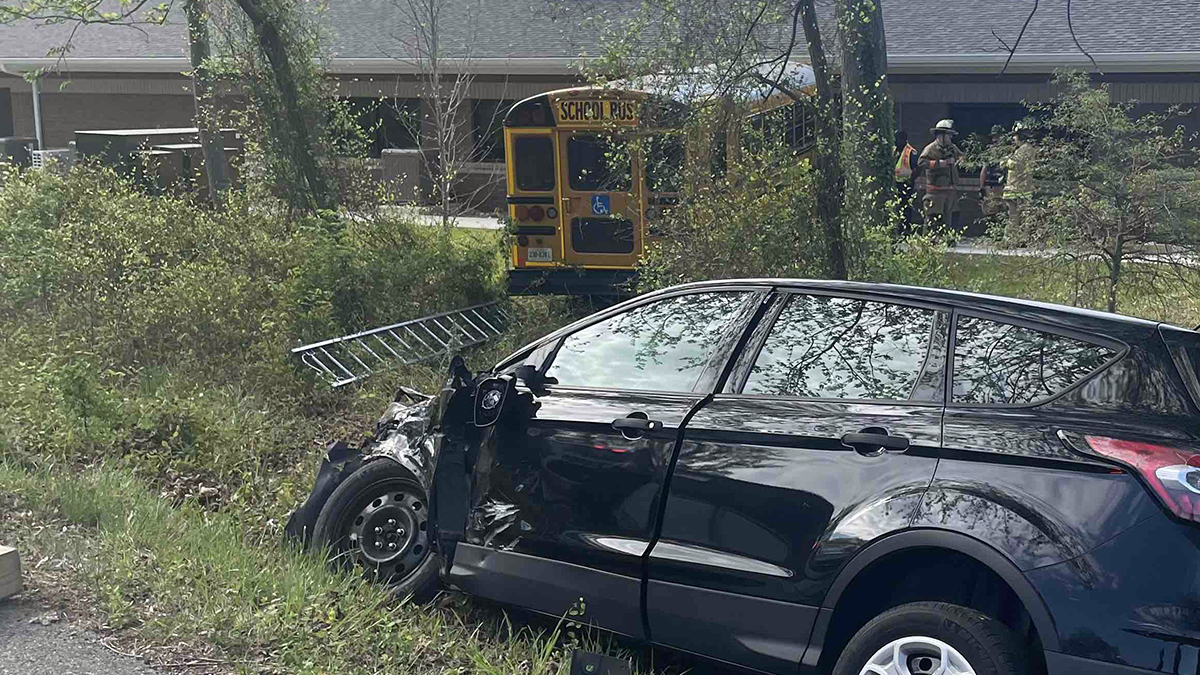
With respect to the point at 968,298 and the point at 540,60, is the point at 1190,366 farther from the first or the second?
the point at 540,60

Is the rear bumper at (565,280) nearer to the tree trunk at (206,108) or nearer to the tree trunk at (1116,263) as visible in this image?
the tree trunk at (206,108)

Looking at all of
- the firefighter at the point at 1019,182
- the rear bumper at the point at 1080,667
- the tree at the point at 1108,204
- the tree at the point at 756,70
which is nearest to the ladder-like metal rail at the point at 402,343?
the tree at the point at 756,70

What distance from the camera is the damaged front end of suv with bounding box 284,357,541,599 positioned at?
16.0 feet

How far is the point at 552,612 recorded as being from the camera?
457 cm

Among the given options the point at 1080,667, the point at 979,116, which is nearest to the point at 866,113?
the point at 1080,667

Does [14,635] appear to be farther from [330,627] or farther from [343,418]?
[343,418]

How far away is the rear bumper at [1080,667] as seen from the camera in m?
3.21

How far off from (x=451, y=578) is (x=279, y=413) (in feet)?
12.7

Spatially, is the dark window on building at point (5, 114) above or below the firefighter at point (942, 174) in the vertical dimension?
above

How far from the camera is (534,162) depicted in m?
12.0

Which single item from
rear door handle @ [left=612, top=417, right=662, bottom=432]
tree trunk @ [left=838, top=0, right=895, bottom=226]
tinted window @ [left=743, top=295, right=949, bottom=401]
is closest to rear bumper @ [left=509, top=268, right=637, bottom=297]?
tree trunk @ [left=838, top=0, right=895, bottom=226]

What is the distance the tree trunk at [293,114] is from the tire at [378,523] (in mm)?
7197

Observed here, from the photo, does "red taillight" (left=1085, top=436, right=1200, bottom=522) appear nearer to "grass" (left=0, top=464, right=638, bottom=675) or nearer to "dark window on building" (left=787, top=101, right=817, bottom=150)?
"grass" (left=0, top=464, right=638, bottom=675)

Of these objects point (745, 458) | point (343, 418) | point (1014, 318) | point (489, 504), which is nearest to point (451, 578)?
point (489, 504)
